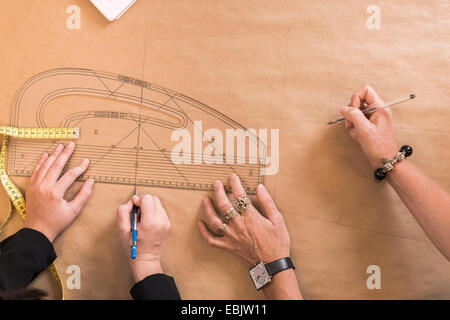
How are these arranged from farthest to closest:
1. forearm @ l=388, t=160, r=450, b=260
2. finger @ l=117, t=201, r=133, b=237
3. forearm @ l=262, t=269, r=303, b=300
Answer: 1. finger @ l=117, t=201, r=133, b=237
2. forearm @ l=262, t=269, r=303, b=300
3. forearm @ l=388, t=160, r=450, b=260

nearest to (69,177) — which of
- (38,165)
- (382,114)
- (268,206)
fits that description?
(38,165)

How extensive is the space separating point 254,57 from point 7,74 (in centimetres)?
124

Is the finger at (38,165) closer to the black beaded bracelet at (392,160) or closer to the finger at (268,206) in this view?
the finger at (268,206)

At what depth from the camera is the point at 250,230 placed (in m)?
1.44

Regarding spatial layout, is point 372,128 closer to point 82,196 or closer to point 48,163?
point 82,196

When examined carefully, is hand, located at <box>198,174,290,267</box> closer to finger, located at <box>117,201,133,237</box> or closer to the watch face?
the watch face

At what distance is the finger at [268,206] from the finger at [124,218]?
0.60 metres

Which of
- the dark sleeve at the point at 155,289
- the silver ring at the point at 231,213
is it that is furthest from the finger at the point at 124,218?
the silver ring at the point at 231,213

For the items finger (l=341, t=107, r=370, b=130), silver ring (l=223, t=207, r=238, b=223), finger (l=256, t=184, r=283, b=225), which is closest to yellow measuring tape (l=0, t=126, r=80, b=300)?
silver ring (l=223, t=207, r=238, b=223)

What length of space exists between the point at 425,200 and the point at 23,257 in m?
1.73

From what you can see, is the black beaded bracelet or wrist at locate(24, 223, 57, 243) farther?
wrist at locate(24, 223, 57, 243)

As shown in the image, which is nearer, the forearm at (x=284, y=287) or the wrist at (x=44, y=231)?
the forearm at (x=284, y=287)

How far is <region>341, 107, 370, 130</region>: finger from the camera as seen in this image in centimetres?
139

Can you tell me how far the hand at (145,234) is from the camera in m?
1.50
